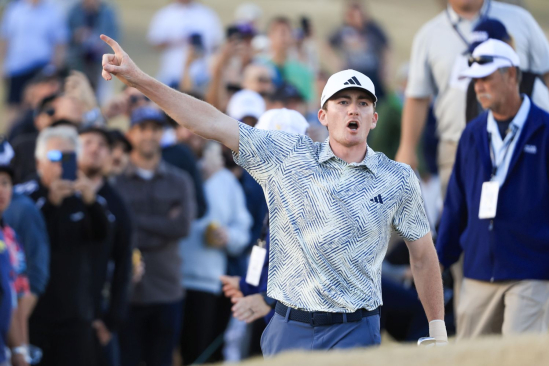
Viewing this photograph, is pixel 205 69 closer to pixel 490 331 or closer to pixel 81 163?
pixel 81 163

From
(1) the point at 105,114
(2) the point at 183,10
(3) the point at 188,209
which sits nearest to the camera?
(3) the point at 188,209

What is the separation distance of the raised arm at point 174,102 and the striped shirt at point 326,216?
0.40ft

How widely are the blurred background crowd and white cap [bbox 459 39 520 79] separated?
83 cm

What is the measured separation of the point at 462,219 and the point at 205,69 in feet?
21.3

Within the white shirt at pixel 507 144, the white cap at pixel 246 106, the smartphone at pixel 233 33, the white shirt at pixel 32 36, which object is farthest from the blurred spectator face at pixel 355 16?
the white shirt at pixel 507 144

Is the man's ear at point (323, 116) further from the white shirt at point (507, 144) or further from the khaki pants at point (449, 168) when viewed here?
the khaki pants at point (449, 168)

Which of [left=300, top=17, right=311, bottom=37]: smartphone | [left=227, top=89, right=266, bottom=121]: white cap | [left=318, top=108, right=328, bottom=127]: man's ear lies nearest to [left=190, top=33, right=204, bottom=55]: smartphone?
[left=300, top=17, right=311, bottom=37]: smartphone

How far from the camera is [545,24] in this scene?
25156 mm

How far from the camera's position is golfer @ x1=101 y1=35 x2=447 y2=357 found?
4938mm

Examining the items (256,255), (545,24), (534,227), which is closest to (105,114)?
(256,255)

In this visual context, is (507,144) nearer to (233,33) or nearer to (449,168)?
(449,168)

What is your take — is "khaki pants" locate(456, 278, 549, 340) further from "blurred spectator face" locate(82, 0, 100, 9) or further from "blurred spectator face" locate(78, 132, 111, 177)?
"blurred spectator face" locate(82, 0, 100, 9)

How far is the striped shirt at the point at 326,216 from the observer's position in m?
4.95

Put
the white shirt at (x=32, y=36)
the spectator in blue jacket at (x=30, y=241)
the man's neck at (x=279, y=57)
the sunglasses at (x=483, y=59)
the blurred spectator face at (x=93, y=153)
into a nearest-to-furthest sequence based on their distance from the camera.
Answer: the sunglasses at (x=483, y=59)
the spectator in blue jacket at (x=30, y=241)
the blurred spectator face at (x=93, y=153)
the man's neck at (x=279, y=57)
the white shirt at (x=32, y=36)
